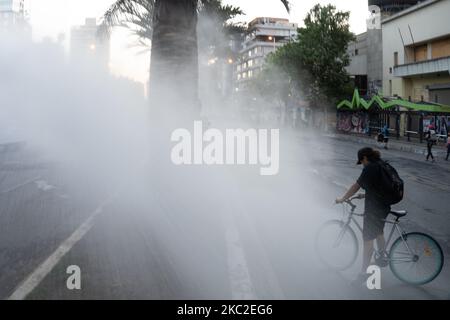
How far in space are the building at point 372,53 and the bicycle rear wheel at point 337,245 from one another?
44700mm

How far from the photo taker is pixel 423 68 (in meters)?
37.1

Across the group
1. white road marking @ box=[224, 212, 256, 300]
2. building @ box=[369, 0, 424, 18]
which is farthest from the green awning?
white road marking @ box=[224, 212, 256, 300]

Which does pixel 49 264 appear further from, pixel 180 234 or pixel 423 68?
pixel 423 68

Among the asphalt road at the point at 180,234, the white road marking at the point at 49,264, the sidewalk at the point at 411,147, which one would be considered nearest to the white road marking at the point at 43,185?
the asphalt road at the point at 180,234

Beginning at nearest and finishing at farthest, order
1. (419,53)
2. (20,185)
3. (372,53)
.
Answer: (20,185), (419,53), (372,53)

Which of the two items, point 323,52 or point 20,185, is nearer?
point 20,185

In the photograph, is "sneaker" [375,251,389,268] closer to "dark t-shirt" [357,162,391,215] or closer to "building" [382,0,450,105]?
"dark t-shirt" [357,162,391,215]

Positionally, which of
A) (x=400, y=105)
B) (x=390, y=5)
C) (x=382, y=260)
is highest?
(x=390, y=5)

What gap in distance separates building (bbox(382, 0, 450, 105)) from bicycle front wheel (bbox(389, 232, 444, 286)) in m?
33.0

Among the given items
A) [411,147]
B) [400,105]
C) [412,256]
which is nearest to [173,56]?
[412,256]

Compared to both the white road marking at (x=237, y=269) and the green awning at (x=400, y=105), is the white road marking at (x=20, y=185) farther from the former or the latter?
the green awning at (x=400, y=105)

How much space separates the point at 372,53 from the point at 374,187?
161ft

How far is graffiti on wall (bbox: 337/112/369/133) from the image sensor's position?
42031mm
